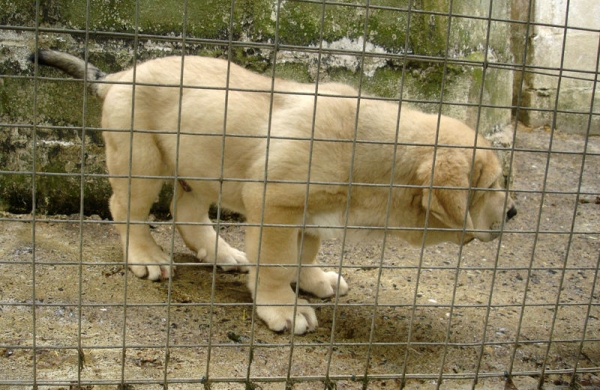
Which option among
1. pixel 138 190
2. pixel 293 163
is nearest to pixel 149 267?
pixel 138 190

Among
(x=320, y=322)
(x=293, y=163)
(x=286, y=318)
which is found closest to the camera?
(x=293, y=163)

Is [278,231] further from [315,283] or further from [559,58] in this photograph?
[559,58]

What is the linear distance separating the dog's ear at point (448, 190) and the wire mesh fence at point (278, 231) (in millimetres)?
16

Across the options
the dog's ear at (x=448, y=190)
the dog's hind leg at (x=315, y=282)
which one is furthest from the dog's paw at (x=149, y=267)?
the dog's ear at (x=448, y=190)

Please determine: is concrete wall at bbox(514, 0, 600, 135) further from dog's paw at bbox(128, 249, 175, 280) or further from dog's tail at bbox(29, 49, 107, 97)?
dog's tail at bbox(29, 49, 107, 97)

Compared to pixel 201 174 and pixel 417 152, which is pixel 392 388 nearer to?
pixel 417 152

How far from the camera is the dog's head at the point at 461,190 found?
10.9 feet

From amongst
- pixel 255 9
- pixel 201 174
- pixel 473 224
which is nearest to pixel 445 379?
pixel 473 224

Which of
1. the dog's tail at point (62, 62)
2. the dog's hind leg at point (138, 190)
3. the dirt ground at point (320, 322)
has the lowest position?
the dirt ground at point (320, 322)

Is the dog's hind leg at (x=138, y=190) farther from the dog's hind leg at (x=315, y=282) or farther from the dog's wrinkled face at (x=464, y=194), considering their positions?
the dog's wrinkled face at (x=464, y=194)

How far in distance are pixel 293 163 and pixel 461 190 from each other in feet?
3.02

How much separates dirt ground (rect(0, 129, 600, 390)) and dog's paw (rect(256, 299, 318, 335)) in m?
0.05

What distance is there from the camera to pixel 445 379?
3201 mm

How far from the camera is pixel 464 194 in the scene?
11.1 feet
